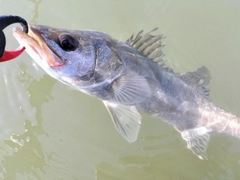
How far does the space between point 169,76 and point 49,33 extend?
1244 millimetres

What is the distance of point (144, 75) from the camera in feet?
10.3

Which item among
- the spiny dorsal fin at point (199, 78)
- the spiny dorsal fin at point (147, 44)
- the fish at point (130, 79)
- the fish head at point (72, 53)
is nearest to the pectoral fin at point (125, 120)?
the fish at point (130, 79)

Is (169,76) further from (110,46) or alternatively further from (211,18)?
(211,18)

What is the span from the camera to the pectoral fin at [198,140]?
3643 millimetres

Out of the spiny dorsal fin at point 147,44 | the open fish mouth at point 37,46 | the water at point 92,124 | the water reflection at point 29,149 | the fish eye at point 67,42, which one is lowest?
the water reflection at point 29,149

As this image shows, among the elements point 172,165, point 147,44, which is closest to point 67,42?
point 147,44

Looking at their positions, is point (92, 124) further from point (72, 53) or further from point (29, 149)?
point (72, 53)

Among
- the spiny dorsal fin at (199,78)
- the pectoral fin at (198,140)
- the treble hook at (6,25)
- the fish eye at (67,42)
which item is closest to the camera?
the treble hook at (6,25)

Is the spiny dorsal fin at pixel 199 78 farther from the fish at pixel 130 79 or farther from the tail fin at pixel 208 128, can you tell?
the tail fin at pixel 208 128

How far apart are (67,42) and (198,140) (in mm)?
1764

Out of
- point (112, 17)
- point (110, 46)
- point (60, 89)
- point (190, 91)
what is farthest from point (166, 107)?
point (112, 17)

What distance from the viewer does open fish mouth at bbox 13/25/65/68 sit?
8.39 feet

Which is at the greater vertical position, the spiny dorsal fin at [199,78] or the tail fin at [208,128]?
the spiny dorsal fin at [199,78]

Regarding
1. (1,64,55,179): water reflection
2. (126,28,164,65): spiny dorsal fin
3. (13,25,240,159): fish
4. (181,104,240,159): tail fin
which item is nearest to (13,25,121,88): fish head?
(13,25,240,159): fish
